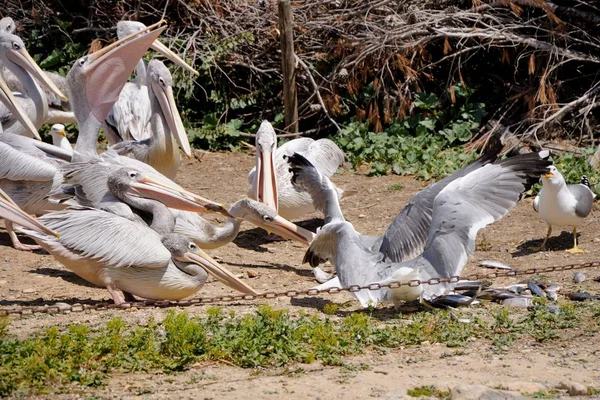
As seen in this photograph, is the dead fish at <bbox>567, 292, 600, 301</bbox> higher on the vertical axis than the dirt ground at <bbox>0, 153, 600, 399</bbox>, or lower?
higher

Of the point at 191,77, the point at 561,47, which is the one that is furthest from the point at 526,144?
the point at 191,77

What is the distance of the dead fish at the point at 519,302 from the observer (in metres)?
5.90

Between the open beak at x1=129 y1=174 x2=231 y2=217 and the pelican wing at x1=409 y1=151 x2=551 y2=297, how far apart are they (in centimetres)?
147

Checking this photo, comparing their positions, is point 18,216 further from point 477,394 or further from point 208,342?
point 477,394

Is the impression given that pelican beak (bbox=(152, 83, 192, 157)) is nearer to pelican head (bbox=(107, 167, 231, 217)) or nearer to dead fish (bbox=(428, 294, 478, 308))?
pelican head (bbox=(107, 167, 231, 217))

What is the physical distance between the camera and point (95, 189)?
6.61 metres

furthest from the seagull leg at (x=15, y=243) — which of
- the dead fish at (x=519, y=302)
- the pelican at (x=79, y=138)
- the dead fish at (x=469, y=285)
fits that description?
the dead fish at (x=519, y=302)

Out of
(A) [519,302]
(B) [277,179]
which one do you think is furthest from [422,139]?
(A) [519,302]

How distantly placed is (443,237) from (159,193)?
6.30 ft

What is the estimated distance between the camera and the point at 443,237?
5762 mm

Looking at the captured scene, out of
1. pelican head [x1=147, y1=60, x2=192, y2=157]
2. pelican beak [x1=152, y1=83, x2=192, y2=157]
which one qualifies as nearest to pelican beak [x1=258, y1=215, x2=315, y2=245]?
pelican beak [x1=152, y1=83, x2=192, y2=157]

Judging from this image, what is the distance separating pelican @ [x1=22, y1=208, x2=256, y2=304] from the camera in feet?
18.8

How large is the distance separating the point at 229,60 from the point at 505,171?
520 centimetres

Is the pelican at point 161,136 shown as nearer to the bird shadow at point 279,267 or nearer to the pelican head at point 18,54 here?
the pelican head at point 18,54
